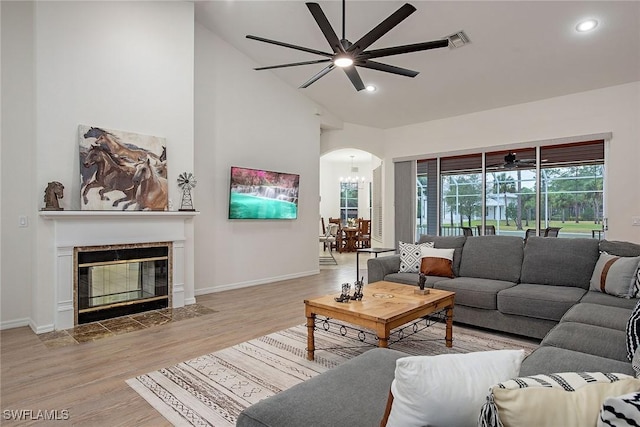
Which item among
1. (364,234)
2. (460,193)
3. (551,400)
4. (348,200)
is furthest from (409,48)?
(348,200)

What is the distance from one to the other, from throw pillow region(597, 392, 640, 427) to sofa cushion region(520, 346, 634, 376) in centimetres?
116

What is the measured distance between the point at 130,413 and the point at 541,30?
5637 mm

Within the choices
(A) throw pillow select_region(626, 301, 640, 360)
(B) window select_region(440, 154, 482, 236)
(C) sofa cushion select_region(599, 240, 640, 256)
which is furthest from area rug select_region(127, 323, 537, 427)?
(B) window select_region(440, 154, 482, 236)

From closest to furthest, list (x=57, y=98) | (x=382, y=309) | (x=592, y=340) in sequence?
(x=592, y=340), (x=382, y=309), (x=57, y=98)

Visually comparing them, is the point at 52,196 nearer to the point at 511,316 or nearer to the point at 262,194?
the point at 262,194

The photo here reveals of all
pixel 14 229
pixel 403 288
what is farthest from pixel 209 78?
pixel 403 288

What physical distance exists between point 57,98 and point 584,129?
287 inches

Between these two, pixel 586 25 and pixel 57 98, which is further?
pixel 586 25

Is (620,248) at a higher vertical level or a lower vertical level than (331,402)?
higher

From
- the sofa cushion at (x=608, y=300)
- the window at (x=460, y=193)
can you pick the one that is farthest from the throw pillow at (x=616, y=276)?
the window at (x=460, y=193)

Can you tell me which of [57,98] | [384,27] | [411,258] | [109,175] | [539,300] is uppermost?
[384,27]

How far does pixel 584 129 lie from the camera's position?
5.82m

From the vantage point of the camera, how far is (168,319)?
421 cm

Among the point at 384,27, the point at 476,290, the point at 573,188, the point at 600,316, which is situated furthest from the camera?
the point at 573,188
